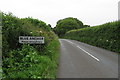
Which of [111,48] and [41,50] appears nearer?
[41,50]

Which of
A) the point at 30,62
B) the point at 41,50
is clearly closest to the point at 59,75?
the point at 30,62

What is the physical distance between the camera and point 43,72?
613 cm

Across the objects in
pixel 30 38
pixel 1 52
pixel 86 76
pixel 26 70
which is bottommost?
pixel 86 76

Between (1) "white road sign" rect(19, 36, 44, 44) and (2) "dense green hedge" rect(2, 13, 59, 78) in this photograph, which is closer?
(2) "dense green hedge" rect(2, 13, 59, 78)

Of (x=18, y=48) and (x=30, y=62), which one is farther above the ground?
(x=18, y=48)

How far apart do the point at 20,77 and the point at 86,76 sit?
3059mm

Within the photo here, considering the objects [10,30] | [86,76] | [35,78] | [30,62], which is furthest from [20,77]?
[10,30]

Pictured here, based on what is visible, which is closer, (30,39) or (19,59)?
(19,59)

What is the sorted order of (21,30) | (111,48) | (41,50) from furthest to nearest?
1. (111,48)
2. (41,50)
3. (21,30)

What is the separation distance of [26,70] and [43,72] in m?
0.71

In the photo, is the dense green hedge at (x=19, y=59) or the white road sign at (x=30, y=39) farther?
the white road sign at (x=30, y=39)

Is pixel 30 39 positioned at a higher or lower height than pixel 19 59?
higher

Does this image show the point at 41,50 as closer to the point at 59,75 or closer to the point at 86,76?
the point at 59,75

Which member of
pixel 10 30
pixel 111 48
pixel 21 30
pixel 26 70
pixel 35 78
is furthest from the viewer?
pixel 111 48
